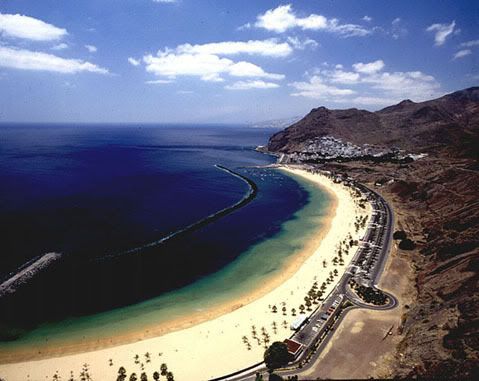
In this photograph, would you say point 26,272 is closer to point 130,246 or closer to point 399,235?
point 130,246

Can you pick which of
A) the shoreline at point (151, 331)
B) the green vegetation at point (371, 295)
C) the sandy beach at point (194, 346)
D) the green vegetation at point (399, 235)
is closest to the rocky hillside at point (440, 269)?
the green vegetation at point (399, 235)

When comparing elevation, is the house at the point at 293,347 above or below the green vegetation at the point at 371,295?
below

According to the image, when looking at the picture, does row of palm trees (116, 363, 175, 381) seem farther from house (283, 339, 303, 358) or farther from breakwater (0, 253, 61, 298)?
breakwater (0, 253, 61, 298)

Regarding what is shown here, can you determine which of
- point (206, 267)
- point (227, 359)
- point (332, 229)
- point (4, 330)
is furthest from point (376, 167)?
point (4, 330)

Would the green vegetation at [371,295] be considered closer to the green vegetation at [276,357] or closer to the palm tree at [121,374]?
the green vegetation at [276,357]

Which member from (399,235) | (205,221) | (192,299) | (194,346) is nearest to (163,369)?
(194,346)

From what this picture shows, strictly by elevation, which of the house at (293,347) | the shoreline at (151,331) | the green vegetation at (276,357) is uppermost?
the green vegetation at (276,357)

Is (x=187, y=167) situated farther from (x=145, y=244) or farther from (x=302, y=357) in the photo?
(x=302, y=357)

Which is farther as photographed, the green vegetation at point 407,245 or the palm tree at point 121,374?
the green vegetation at point 407,245

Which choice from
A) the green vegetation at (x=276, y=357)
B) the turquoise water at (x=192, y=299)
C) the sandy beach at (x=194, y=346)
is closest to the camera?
the green vegetation at (x=276, y=357)
